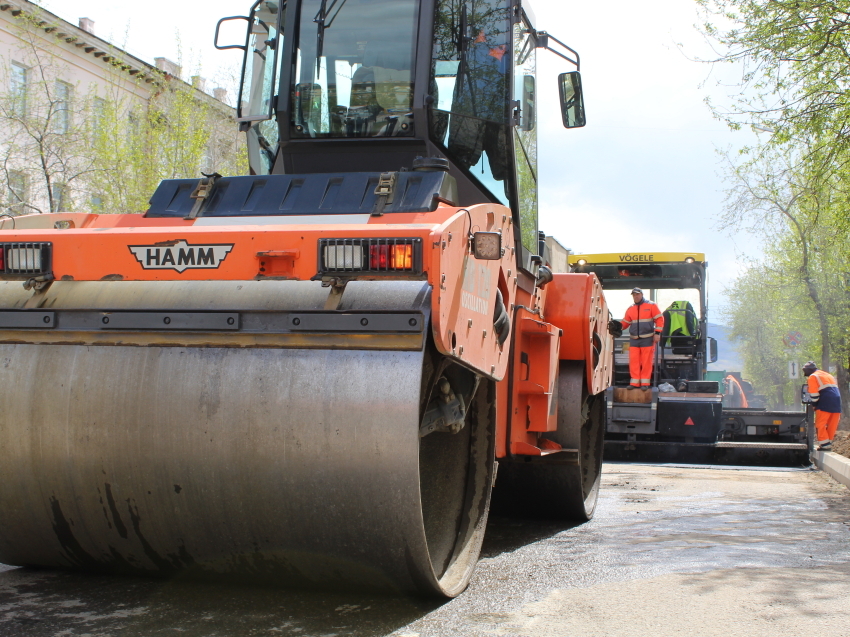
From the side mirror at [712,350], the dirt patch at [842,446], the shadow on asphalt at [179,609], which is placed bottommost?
the shadow on asphalt at [179,609]

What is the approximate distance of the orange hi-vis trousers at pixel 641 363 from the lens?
12750mm

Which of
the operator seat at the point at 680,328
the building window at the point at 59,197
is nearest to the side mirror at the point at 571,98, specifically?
the operator seat at the point at 680,328

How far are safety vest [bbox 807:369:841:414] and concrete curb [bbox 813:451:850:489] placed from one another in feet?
6.37

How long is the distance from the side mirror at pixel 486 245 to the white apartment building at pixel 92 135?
54.0 feet

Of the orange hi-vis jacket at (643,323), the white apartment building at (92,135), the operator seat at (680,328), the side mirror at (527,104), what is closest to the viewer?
the side mirror at (527,104)

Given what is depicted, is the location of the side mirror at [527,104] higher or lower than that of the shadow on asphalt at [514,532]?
higher

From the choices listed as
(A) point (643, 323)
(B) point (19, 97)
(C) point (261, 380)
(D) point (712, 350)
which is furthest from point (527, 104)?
(B) point (19, 97)

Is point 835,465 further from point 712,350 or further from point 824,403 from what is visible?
point 824,403

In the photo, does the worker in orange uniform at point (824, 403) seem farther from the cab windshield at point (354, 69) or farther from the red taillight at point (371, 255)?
the red taillight at point (371, 255)

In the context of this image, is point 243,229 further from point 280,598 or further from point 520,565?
point 520,565

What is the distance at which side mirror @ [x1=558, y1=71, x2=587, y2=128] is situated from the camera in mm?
5816

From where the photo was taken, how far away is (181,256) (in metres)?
3.55

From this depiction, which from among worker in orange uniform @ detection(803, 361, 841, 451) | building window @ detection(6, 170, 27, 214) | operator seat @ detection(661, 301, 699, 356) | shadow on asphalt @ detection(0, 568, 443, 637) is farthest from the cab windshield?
building window @ detection(6, 170, 27, 214)

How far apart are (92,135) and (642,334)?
1249 cm
